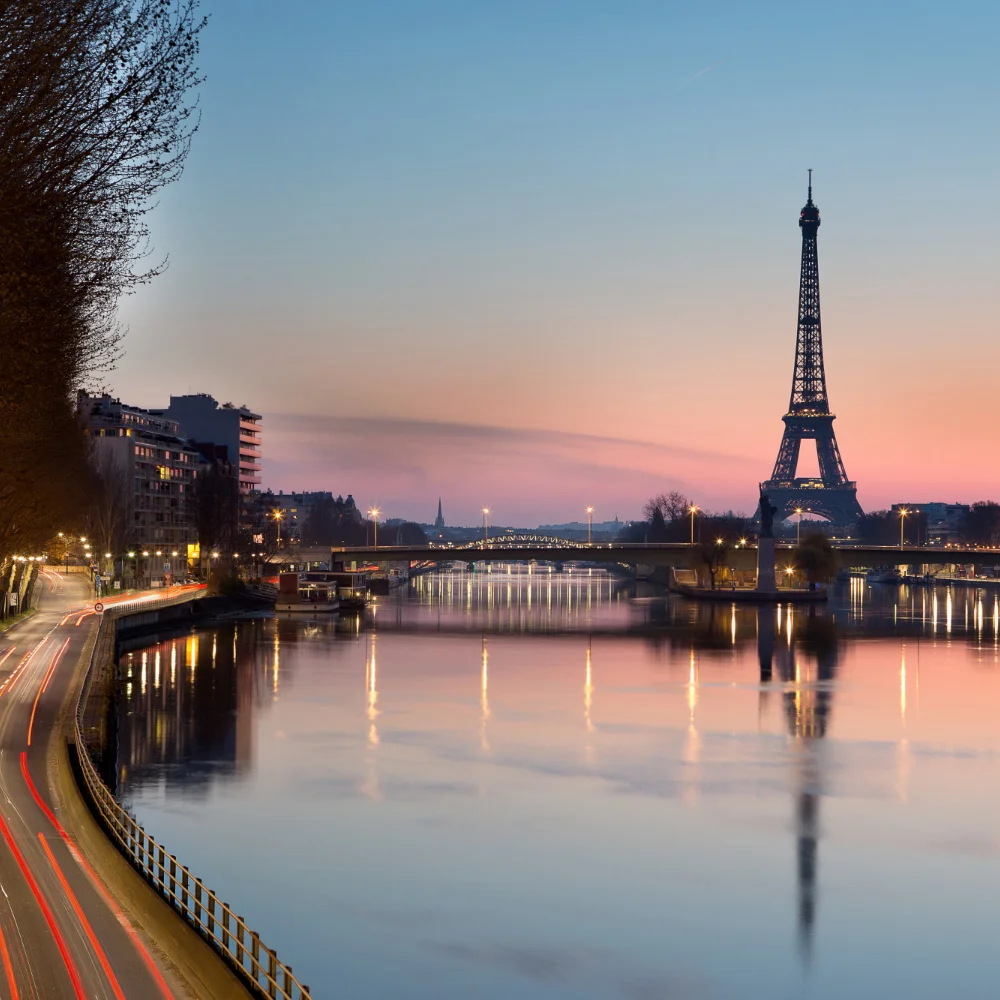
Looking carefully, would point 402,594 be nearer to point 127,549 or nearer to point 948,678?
point 127,549

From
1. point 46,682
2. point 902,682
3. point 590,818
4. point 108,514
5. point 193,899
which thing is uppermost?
point 108,514

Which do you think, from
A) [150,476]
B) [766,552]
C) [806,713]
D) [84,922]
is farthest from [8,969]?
[150,476]

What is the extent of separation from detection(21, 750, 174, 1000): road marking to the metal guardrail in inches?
32.4

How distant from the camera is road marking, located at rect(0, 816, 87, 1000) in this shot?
56.8ft

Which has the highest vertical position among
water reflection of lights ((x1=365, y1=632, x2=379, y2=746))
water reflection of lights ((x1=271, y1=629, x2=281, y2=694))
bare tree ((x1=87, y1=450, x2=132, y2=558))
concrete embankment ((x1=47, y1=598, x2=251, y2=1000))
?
bare tree ((x1=87, y1=450, x2=132, y2=558))

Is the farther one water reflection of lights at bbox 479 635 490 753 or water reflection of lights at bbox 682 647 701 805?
water reflection of lights at bbox 479 635 490 753

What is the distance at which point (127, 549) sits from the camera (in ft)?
430

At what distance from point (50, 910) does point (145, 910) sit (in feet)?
4.85

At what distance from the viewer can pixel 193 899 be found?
Answer: 76.8 ft

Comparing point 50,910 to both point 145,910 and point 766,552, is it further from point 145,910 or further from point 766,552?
point 766,552

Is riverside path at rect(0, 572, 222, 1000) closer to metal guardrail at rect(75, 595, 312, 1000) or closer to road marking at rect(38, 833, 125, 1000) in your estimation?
road marking at rect(38, 833, 125, 1000)

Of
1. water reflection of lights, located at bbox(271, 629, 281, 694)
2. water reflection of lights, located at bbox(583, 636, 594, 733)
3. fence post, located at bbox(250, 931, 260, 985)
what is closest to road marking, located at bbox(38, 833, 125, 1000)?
fence post, located at bbox(250, 931, 260, 985)

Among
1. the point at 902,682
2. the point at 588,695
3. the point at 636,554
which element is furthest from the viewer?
the point at 636,554

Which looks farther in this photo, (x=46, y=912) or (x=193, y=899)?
(x=193, y=899)
